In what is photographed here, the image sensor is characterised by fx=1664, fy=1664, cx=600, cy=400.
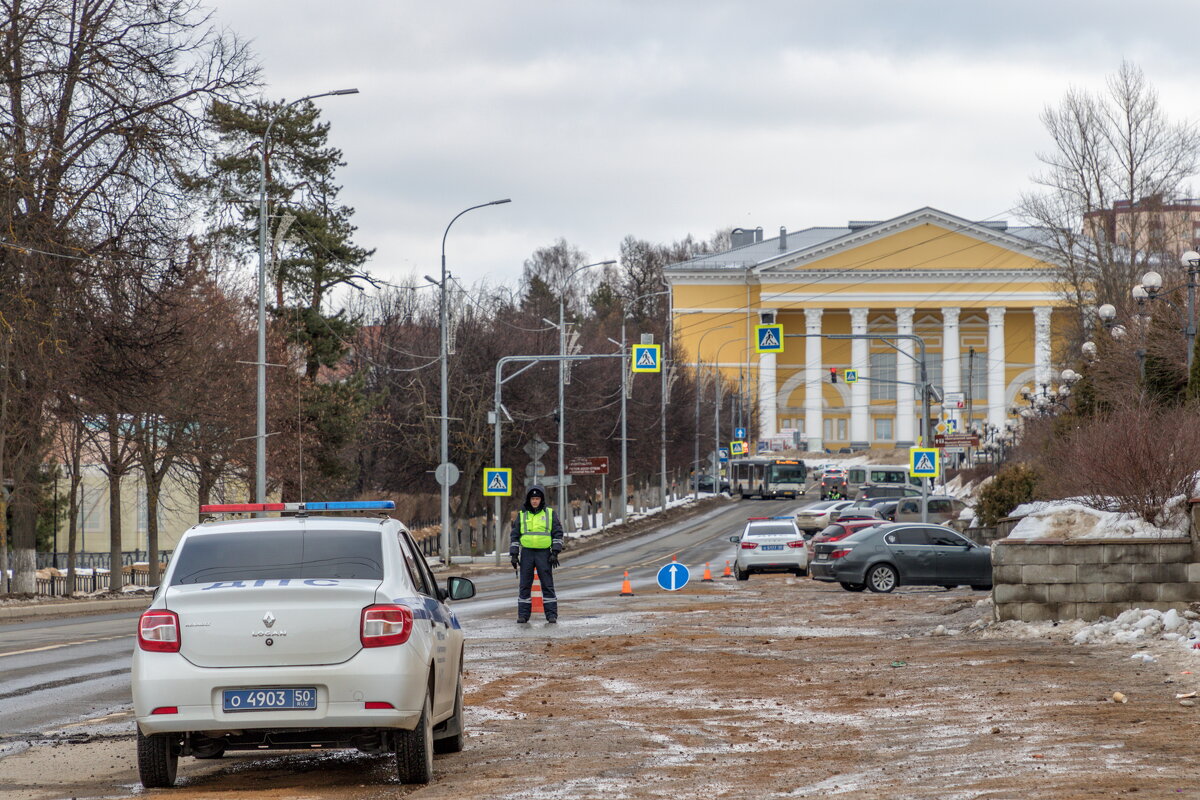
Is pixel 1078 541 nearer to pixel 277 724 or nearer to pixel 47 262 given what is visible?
pixel 277 724

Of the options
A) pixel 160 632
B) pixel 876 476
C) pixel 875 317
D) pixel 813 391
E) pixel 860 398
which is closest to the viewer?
pixel 160 632

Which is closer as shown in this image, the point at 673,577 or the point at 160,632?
the point at 160,632

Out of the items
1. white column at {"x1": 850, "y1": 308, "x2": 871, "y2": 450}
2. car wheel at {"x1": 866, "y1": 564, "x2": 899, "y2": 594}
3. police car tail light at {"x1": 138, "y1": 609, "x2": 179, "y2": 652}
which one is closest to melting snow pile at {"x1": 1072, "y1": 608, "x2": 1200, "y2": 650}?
police car tail light at {"x1": 138, "y1": 609, "x2": 179, "y2": 652}

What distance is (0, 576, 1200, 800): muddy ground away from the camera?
9.09 m

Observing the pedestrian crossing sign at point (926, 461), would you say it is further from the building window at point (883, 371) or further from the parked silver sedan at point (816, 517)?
the building window at point (883, 371)

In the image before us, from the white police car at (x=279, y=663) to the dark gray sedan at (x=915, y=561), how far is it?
23149 millimetres

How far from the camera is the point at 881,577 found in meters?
31.8

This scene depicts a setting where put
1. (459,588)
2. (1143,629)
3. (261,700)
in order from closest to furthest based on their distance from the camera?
(261,700), (459,588), (1143,629)

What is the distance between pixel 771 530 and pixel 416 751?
104 feet

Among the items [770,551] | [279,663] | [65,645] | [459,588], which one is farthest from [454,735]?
[770,551]

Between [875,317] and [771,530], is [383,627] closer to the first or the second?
[771,530]

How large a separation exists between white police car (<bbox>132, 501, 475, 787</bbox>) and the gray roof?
10811 cm

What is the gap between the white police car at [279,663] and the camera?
29.1ft

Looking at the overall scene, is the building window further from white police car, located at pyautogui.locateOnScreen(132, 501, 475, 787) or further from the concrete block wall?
white police car, located at pyautogui.locateOnScreen(132, 501, 475, 787)
